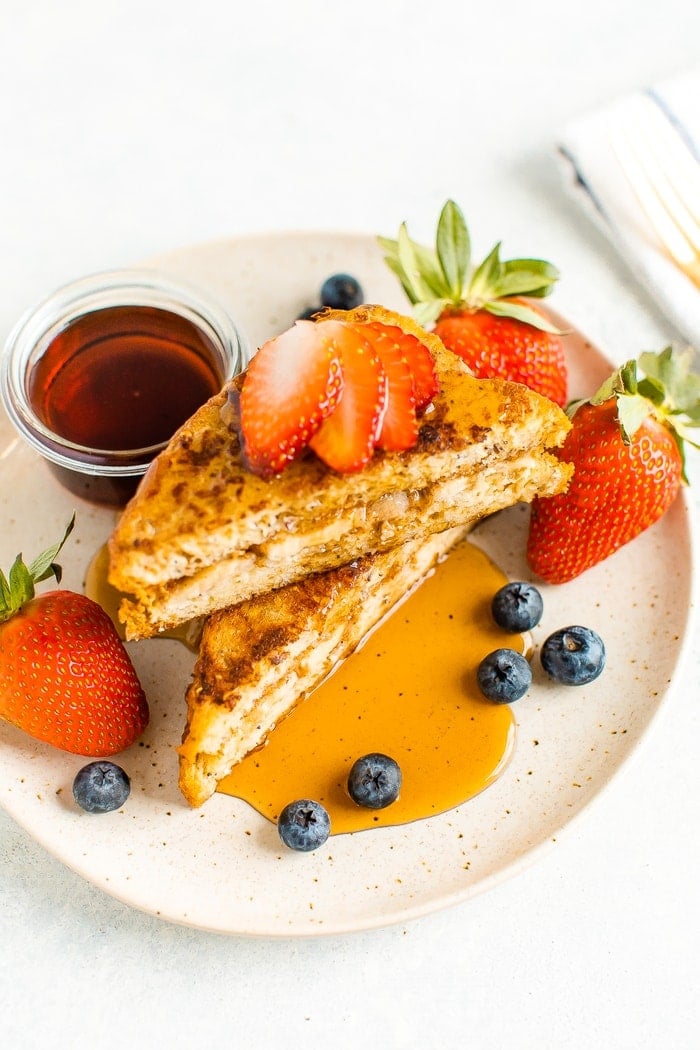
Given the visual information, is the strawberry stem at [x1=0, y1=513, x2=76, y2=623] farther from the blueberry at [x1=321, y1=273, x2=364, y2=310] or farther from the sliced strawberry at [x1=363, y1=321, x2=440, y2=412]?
the blueberry at [x1=321, y1=273, x2=364, y2=310]

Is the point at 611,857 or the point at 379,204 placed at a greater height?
the point at 379,204

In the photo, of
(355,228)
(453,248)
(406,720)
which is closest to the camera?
(406,720)

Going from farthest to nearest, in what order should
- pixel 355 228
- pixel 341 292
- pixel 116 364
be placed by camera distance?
pixel 355 228 < pixel 341 292 < pixel 116 364

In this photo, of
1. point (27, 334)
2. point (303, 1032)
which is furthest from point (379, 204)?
point (303, 1032)

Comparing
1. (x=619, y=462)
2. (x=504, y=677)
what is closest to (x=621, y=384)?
(x=619, y=462)

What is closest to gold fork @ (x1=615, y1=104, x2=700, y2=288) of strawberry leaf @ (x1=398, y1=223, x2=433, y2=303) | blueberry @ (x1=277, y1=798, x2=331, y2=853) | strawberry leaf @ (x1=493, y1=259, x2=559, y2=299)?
strawberry leaf @ (x1=493, y1=259, x2=559, y2=299)

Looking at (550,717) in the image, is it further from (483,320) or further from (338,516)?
(483,320)

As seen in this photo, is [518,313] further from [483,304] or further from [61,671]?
[61,671]
